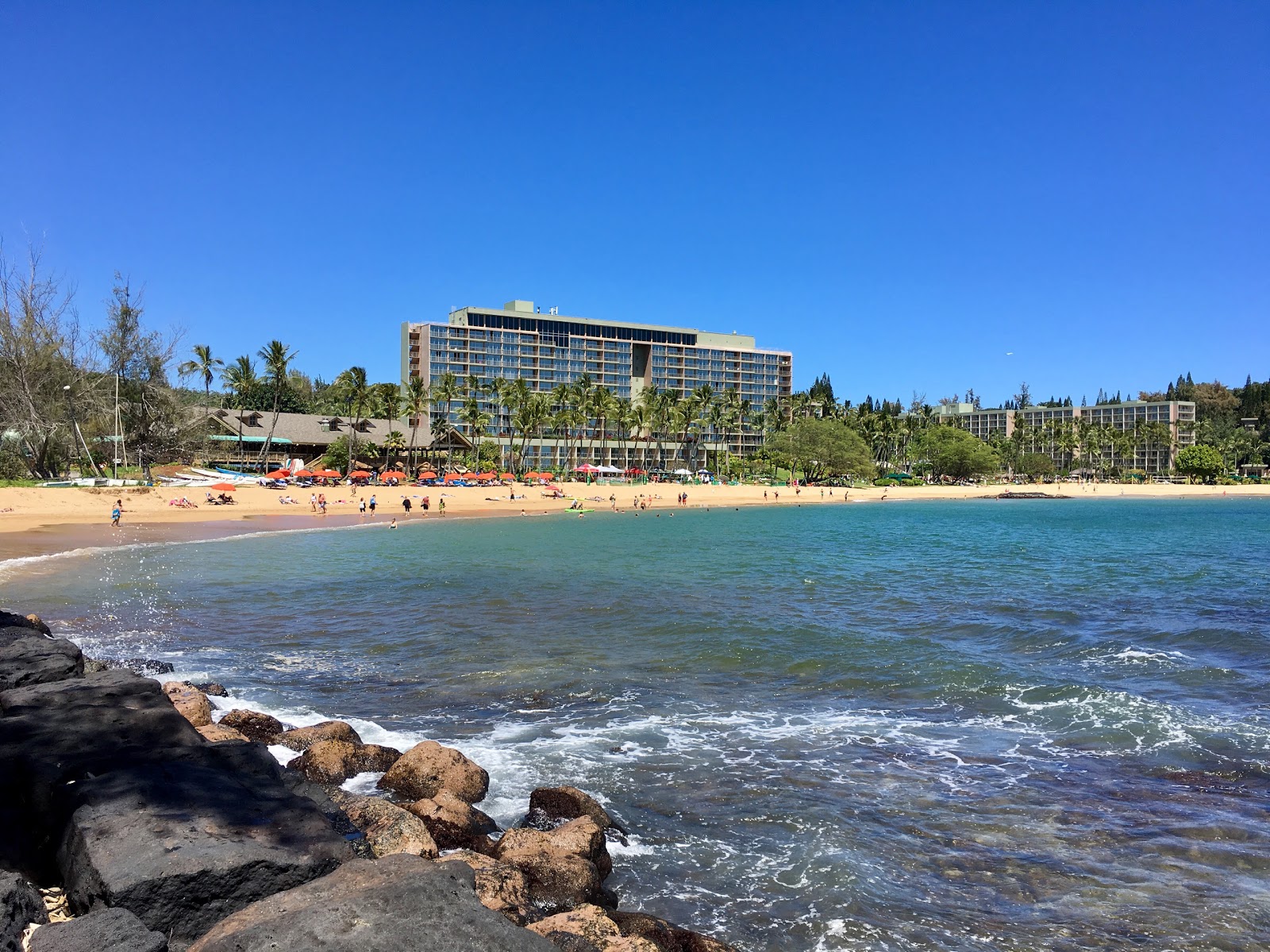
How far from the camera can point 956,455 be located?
407ft

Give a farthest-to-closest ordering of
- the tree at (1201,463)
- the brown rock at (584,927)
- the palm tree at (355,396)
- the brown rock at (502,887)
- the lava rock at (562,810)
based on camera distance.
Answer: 1. the tree at (1201,463)
2. the palm tree at (355,396)
3. the lava rock at (562,810)
4. the brown rock at (502,887)
5. the brown rock at (584,927)

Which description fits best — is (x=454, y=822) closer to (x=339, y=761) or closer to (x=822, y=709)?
(x=339, y=761)

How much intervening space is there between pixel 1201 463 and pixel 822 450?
257 feet

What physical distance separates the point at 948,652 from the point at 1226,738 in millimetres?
5673

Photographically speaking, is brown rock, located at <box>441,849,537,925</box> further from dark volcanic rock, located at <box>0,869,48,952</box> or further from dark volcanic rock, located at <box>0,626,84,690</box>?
dark volcanic rock, located at <box>0,626,84,690</box>

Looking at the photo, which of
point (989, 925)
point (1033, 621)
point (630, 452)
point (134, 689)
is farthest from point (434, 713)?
point (630, 452)

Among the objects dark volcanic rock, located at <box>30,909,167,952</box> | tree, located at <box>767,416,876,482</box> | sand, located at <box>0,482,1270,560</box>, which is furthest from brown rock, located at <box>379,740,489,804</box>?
tree, located at <box>767,416,876,482</box>

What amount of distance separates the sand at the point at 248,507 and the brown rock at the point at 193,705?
23.6 m

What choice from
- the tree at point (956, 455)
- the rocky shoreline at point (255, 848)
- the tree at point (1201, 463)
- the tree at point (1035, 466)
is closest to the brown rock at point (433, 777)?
the rocky shoreline at point (255, 848)

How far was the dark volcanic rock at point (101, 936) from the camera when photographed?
371 centimetres

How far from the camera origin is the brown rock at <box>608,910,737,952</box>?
573 centimetres

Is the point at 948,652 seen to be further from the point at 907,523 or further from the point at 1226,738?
the point at 907,523

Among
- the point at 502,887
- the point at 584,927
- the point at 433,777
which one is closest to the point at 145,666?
the point at 433,777

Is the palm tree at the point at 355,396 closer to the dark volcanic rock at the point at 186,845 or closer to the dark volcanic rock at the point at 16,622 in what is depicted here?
the dark volcanic rock at the point at 16,622
